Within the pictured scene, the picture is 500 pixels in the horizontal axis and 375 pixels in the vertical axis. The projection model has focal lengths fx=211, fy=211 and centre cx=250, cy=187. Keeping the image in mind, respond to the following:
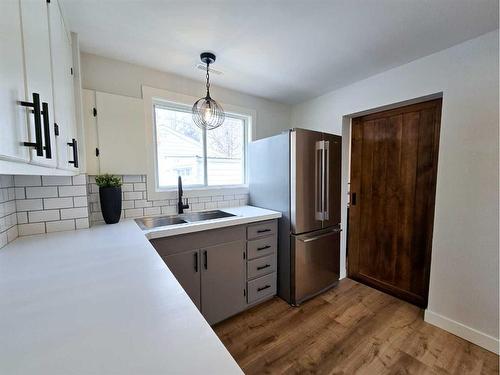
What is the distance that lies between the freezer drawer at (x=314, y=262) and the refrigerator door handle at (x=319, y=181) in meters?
0.25

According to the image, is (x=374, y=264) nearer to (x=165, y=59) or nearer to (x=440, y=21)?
(x=440, y=21)

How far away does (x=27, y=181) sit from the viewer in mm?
1402

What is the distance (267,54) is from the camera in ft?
5.87

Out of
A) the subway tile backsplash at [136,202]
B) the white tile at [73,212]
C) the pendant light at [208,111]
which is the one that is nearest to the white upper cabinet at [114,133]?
the subway tile backsplash at [136,202]

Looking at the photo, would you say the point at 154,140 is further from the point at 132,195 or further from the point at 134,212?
the point at 134,212

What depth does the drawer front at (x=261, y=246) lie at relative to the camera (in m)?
2.02

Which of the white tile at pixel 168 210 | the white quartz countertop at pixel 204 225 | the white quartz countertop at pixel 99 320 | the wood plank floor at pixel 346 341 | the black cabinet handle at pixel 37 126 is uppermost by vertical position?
the black cabinet handle at pixel 37 126

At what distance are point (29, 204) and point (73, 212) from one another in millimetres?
237

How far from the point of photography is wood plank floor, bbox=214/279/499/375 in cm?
146

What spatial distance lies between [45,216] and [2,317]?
1.15m

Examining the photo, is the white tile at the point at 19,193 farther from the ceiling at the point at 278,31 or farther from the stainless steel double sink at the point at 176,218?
the ceiling at the point at 278,31

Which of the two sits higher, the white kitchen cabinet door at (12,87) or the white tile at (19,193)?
the white kitchen cabinet door at (12,87)

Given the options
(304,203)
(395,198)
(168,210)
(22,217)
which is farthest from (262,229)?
(22,217)

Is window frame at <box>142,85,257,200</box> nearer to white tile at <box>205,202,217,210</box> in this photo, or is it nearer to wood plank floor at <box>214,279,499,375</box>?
white tile at <box>205,202,217,210</box>
